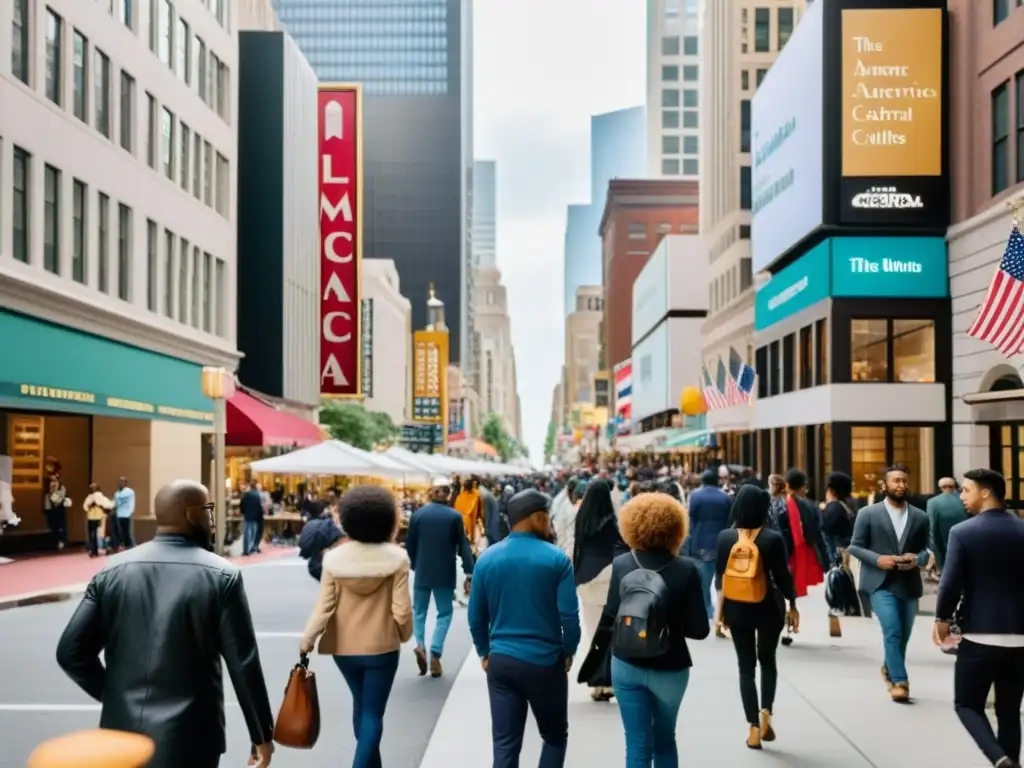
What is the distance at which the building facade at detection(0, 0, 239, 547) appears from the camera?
2569 cm

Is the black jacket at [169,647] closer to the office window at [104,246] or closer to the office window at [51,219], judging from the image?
the office window at [51,219]

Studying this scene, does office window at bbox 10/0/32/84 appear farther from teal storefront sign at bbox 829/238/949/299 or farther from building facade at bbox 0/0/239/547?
teal storefront sign at bbox 829/238/949/299

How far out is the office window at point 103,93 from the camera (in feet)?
97.5

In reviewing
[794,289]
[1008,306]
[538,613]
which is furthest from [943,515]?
[794,289]

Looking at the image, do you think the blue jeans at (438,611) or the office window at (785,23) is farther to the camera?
the office window at (785,23)

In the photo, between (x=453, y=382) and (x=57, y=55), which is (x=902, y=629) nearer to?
(x=57, y=55)

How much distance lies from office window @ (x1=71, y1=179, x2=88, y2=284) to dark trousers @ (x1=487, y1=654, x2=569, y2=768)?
80.0ft

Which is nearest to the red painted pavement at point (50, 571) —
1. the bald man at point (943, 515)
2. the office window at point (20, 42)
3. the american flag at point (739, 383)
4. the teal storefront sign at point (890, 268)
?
the office window at point (20, 42)

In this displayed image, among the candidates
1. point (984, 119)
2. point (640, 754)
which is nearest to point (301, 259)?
point (984, 119)

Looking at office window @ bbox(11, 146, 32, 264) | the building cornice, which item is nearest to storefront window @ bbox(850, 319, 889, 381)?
the building cornice

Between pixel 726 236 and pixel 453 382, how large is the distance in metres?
102

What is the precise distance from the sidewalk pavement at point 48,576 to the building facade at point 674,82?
130 metres

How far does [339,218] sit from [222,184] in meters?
10.7

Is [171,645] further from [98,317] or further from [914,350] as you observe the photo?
[914,350]
